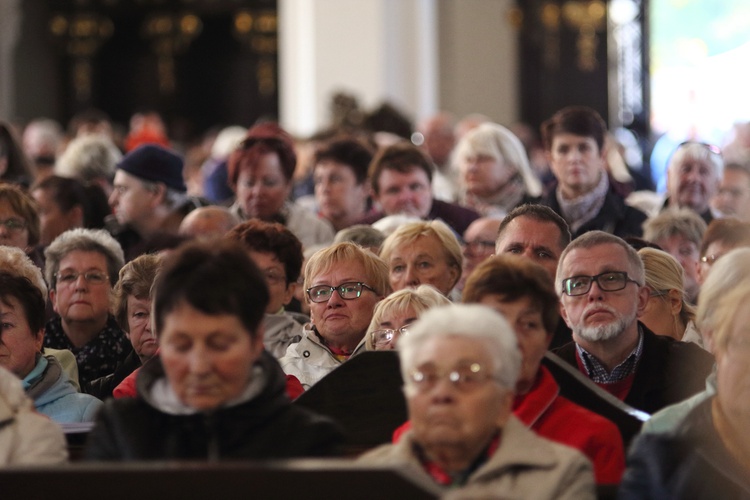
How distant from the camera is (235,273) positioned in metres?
3.49

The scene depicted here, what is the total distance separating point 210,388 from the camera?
3416 millimetres

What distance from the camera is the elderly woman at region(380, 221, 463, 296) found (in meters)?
5.67

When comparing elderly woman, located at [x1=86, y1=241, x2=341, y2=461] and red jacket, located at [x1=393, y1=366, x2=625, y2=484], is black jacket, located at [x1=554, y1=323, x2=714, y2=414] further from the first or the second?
elderly woman, located at [x1=86, y1=241, x2=341, y2=461]

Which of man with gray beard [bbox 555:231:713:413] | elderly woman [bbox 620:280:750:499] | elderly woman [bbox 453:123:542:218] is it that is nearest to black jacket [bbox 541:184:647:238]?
elderly woman [bbox 453:123:542:218]

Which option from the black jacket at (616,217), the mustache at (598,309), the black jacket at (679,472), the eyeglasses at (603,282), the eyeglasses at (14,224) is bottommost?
the black jacket at (679,472)

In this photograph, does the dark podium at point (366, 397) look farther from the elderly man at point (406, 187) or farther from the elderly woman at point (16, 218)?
the elderly man at point (406, 187)

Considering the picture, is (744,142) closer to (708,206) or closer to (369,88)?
(708,206)

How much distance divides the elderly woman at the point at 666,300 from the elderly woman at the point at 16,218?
2.73 meters

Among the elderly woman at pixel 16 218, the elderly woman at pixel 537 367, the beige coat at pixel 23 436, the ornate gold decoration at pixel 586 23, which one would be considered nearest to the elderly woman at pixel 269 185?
the elderly woman at pixel 16 218

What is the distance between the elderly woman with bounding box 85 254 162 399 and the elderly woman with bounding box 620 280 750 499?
2312 millimetres

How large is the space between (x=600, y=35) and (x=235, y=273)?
13690 millimetres

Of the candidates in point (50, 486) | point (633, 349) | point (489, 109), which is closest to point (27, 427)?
point (50, 486)

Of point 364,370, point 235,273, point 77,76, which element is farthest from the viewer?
point 77,76

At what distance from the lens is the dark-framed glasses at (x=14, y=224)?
6.26 meters
